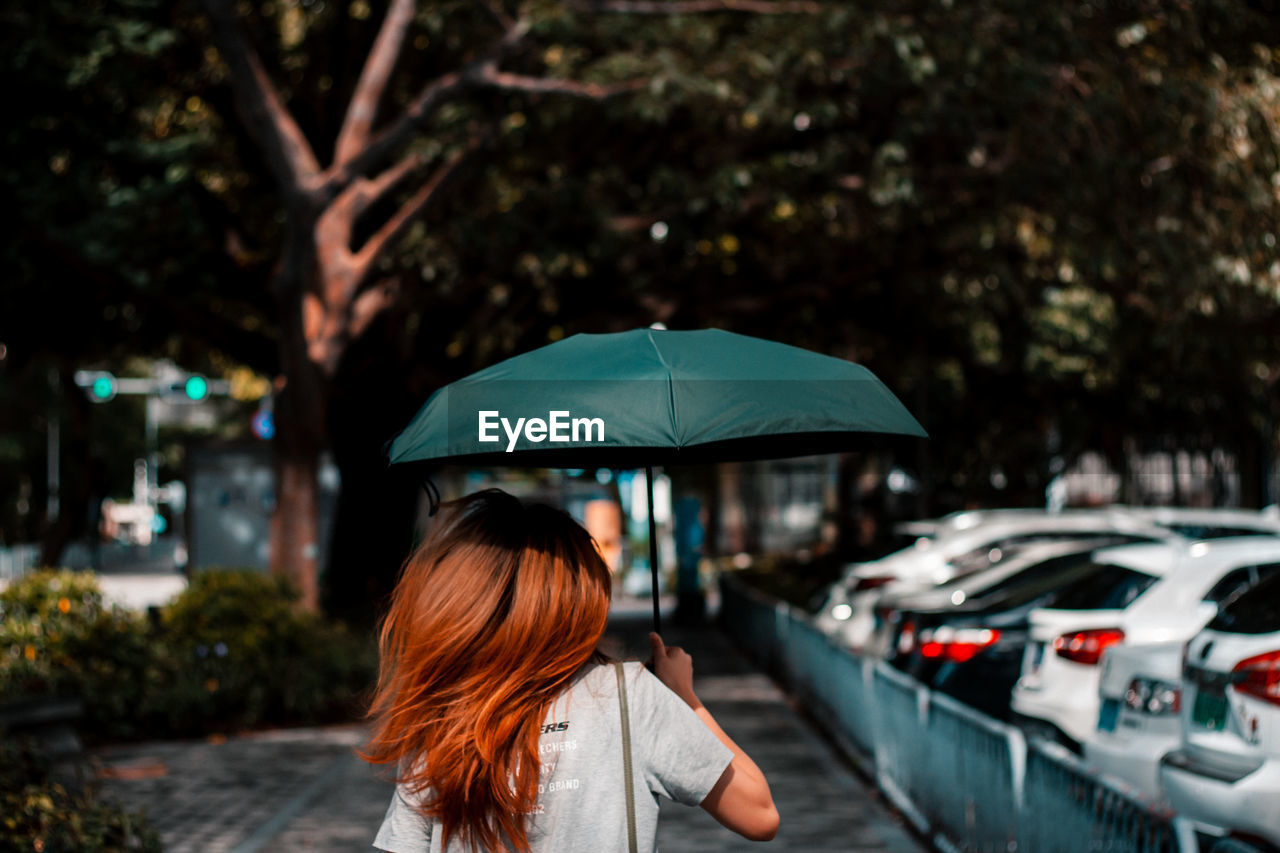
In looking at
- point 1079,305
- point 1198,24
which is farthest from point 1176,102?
point 1079,305

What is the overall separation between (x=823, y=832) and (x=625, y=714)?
6.24m

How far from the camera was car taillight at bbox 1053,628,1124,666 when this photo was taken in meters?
8.88

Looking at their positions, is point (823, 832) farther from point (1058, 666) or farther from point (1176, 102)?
point (1176, 102)

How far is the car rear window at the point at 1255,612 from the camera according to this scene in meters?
5.99

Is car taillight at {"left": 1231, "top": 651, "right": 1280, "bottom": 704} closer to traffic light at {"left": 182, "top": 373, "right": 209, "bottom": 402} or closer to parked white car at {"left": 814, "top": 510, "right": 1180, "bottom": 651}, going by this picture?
parked white car at {"left": 814, "top": 510, "right": 1180, "bottom": 651}

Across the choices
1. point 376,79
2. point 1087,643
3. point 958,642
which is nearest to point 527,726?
point 1087,643

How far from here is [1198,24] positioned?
1336 cm

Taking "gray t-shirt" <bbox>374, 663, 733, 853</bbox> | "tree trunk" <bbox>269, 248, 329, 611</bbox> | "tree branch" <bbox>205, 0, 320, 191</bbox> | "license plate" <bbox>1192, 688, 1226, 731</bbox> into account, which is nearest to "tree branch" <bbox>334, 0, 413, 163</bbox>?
"tree branch" <bbox>205, 0, 320, 191</bbox>

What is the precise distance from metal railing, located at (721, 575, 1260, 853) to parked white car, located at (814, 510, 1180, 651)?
5.48 feet

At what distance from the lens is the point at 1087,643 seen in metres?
8.95

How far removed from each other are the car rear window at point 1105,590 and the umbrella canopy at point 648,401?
634cm

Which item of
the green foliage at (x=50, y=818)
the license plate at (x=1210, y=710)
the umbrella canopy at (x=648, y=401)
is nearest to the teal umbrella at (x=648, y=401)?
the umbrella canopy at (x=648, y=401)

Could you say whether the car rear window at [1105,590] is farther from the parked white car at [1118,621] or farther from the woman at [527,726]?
the woman at [527,726]

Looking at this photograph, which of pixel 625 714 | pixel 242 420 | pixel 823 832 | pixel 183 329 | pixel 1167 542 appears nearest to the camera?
pixel 625 714
